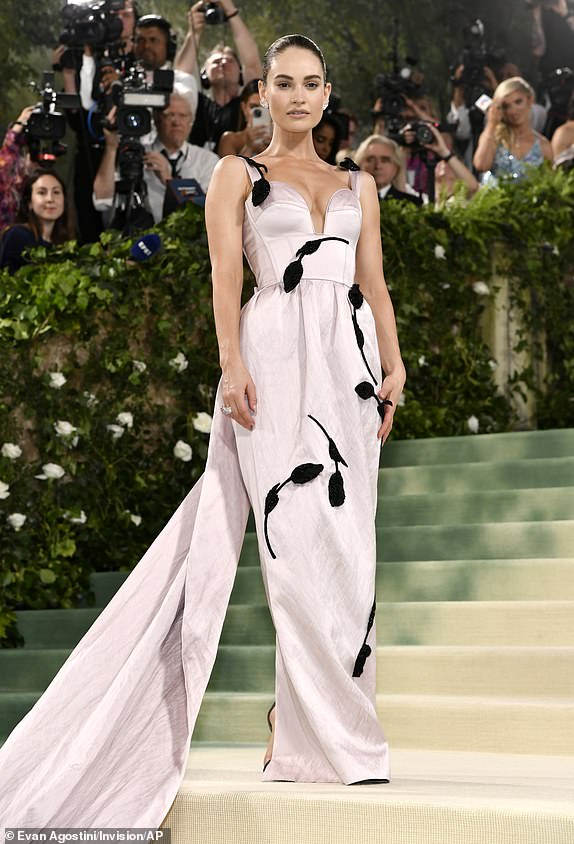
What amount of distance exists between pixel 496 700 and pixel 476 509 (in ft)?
4.70

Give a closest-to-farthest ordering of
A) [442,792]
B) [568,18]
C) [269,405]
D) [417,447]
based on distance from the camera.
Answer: [442,792] < [269,405] < [417,447] < [568,18]

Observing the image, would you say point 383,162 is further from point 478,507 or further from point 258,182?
point 258,182

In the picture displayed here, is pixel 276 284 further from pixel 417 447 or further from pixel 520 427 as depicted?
pixel 520 427

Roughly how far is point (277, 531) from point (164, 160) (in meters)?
4.62

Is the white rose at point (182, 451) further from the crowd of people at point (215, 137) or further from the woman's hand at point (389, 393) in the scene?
the woman's hand at point (389, 393)

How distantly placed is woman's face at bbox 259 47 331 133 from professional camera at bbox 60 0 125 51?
4.47m

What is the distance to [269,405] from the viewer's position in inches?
115

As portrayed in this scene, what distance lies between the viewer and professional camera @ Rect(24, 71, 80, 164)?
6684mm

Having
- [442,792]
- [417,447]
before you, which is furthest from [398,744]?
[417,447]

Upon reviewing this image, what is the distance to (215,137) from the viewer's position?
7.73m

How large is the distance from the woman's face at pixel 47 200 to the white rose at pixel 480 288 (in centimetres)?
217

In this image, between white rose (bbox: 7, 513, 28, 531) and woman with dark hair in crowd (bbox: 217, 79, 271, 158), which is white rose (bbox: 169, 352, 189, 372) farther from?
woman with dark hair in crowd (bbox: 217, 79, 271, 158)

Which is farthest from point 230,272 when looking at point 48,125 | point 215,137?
point 215,137

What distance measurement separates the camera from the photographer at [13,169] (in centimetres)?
689
